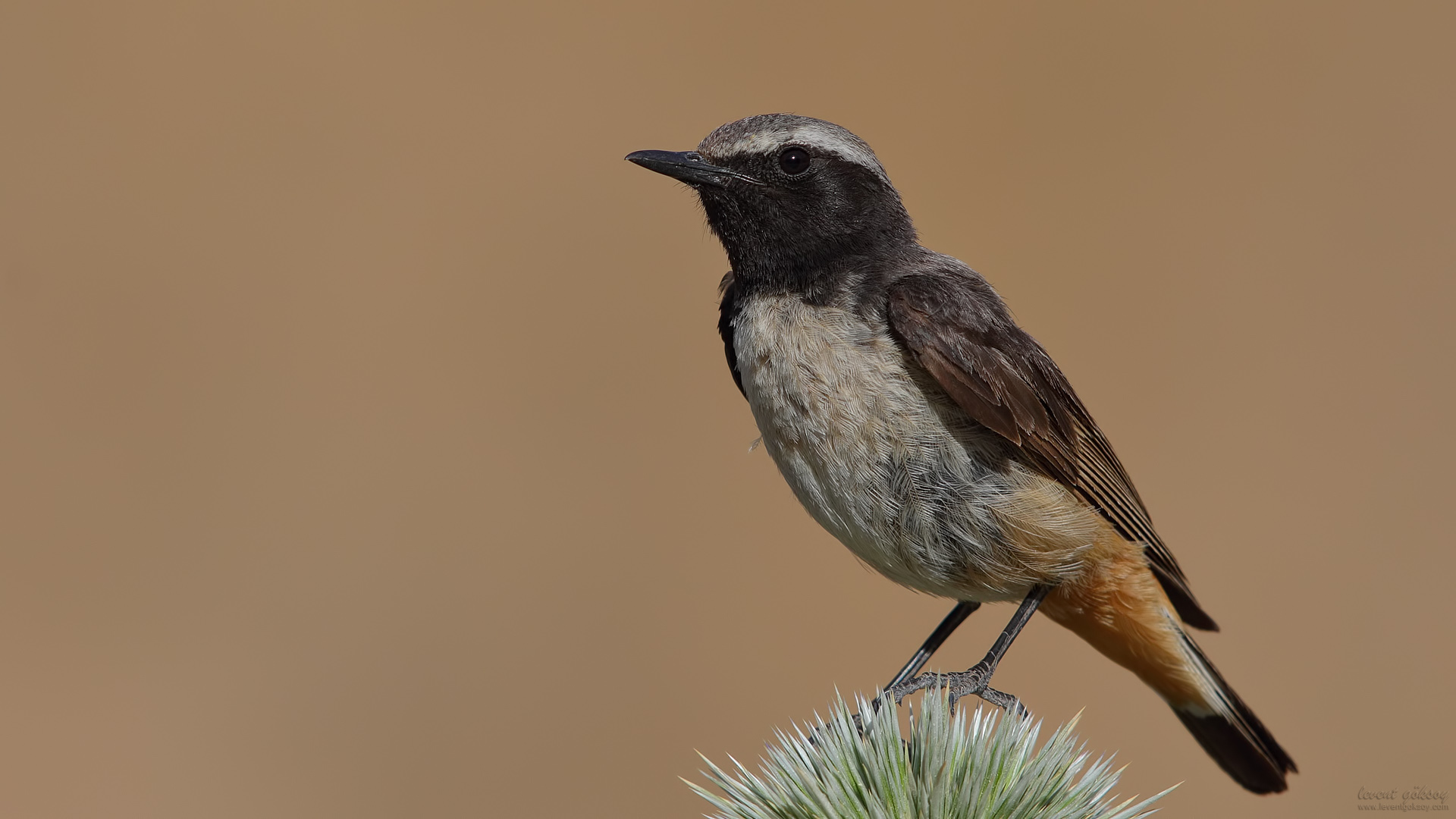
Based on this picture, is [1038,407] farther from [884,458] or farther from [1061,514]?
[884,458]

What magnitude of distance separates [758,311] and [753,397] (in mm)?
322

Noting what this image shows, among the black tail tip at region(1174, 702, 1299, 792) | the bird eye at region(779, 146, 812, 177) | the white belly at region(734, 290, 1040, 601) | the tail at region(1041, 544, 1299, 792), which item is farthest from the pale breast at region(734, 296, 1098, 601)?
the black tail tip at region(1174, 702, 1299, 792)

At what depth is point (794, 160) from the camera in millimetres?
4141

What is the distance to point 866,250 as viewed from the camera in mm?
4137

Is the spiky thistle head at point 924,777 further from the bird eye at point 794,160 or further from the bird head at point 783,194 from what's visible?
the bird eye at point 794,160

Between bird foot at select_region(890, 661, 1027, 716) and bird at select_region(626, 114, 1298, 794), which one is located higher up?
bird at select_region(626, 114, 1298, 794)

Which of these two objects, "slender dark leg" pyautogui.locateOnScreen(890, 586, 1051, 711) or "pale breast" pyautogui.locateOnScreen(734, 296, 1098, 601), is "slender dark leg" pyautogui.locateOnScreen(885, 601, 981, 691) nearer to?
"slender dark leg" pyautogui.locateOnScreen(890, 586, 1051, 711)

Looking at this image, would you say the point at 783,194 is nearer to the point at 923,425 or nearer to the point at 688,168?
Answer: the point at 688,168

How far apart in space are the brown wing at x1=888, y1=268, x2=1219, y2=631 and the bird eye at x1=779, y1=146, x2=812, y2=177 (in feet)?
2.08

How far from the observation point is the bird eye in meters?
4.14

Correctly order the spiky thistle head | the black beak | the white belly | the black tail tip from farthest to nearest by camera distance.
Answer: the black tail tip < the black beak < the white belly < the spiky thistle head

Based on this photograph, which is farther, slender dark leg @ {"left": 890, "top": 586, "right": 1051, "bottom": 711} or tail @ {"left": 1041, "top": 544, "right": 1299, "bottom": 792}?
tail @ {"left": 1041, "top": 544, "right": 1299, "bottom": 792}


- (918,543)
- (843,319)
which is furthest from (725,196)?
(918,543)

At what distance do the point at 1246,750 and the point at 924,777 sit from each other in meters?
2.40
